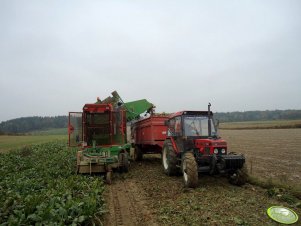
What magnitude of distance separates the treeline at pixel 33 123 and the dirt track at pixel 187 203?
10521 centimetres

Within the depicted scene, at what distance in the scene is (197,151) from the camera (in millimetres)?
9602

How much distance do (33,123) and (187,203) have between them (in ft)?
382

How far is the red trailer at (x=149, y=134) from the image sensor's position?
1375 centimetres

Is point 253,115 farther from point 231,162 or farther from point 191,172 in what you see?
point 191,172

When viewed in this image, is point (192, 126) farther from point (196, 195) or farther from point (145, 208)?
point (145, 208)

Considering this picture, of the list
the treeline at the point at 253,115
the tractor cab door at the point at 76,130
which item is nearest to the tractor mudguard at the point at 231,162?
the tractor cab door at the point at 76,130

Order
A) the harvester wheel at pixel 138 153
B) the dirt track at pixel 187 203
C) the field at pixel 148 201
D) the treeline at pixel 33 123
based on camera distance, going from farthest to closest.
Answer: the treeline at pixel 33 123, the harvester wheel at pixel 138 153, the dirt track at pixel 187 203, the field at pixel 148 201

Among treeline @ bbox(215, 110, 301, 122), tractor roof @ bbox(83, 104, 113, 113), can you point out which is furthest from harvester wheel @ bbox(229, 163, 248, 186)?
treeline @ bbox(215, 110, 301, 122)

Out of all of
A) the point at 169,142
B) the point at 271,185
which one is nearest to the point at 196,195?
the point at 271,185

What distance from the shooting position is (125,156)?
12.2 metres

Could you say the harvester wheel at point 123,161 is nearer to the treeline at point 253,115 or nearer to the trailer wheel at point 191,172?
the trailer wheel at point 191,172

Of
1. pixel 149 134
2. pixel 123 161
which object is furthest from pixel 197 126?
pixel 149 134

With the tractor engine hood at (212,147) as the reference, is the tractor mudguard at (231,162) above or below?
below

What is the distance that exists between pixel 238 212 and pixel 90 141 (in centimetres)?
775
